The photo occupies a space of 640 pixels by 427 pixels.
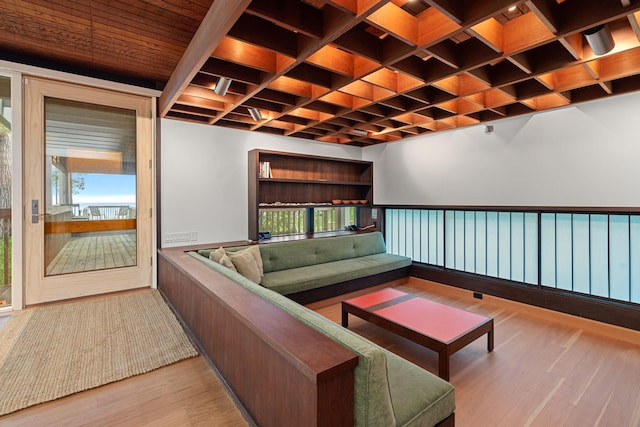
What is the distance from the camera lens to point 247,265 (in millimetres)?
2979

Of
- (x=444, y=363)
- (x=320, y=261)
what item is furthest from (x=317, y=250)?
(x=444, y=363)

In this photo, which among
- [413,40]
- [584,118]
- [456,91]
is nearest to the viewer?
[413,40]

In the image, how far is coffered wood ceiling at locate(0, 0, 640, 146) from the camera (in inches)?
69.9

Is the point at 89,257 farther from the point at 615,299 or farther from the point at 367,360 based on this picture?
the point at 615,299

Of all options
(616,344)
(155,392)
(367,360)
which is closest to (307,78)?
(367,360)

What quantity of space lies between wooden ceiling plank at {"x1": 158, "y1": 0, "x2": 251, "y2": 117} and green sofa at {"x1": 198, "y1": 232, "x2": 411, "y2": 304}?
1794mm

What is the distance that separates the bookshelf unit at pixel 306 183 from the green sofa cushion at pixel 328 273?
0.89 metres

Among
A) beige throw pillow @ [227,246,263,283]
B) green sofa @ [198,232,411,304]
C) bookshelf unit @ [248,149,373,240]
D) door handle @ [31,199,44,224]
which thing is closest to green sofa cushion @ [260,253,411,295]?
green sofa @ [198,232,411,304]

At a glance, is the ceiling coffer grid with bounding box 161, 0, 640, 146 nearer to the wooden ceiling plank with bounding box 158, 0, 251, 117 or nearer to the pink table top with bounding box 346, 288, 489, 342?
the wooden ceiling plank with bounding box 158, 0, 251, 117

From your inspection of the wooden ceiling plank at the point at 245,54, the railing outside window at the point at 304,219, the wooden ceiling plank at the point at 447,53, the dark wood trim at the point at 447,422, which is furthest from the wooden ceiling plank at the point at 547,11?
the railing outside window at the point at 304,219

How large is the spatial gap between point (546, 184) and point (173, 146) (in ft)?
14.8

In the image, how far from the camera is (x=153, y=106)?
11.6 feet

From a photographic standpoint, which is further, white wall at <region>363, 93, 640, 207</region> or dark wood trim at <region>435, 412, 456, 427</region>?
white wall at <region>363, 93, 640, 207</region>

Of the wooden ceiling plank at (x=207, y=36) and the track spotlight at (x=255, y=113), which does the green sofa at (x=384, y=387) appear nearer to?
the wooden ceiling plank at (x=207, y=36)
